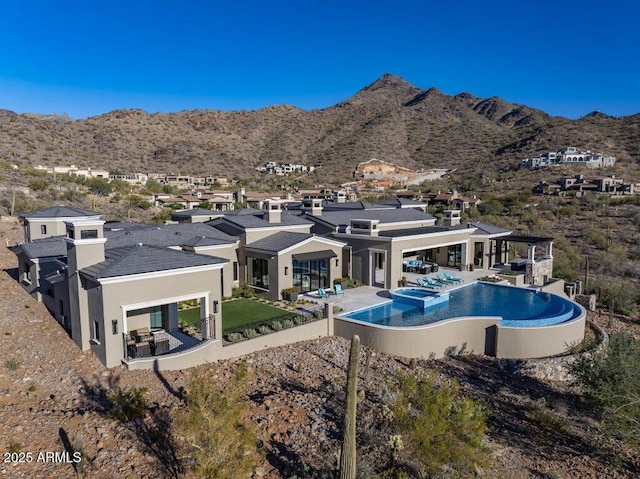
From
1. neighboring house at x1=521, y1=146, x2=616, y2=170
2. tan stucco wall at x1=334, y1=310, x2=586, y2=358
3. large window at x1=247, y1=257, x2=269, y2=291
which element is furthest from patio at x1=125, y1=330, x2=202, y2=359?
neighboring house at x1=521, y1=146, x2=616, y2=170

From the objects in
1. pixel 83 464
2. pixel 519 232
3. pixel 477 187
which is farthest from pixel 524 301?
pixel 477 187

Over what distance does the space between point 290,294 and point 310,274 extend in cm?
314

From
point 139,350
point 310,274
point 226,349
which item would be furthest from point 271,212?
point 139,350

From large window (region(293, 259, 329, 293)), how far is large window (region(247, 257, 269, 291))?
1.80 meters

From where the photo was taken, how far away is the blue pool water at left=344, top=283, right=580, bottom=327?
23.6m

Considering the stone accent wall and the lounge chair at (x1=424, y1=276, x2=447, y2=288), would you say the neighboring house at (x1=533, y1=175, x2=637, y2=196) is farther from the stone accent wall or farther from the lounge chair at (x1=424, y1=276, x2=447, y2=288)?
the lounge chair at (x1=424, y1=276, x2=447, y2=288)

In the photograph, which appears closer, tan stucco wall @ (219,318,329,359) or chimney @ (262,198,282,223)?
tan stucco wall @ (219,318,329,359)

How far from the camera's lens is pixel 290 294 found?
26.2m

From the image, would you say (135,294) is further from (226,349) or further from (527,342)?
(527,342)

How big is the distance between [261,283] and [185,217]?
529 inches

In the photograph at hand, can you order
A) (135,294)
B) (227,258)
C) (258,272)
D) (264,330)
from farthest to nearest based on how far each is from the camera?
(258,272)
(227,258)
(264,330)
(135,294)

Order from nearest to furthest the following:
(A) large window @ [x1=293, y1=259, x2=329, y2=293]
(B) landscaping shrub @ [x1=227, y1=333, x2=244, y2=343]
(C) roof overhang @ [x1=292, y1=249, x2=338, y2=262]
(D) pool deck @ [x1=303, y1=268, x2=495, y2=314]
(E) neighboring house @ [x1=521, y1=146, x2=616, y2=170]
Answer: (B) landscaping shrub @ [x1=227, y1=333, x2=244, y2=343]
(D) pool deck @ [x1=303, y1=268, x2=495, y2=314]
(C) roof overhang @ [x1=292, y1=249, x2=338, y2=262]
(A) large window @ [x1=293, y1=259, x2=329, y2=293]
(E) neighboring house @ [x1=521, y1=146, x2=616, y2=170]

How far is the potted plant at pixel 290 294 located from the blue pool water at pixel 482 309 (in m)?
3.77

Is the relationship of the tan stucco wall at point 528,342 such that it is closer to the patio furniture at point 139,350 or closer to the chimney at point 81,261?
the patio furniture at point 139,350
